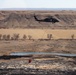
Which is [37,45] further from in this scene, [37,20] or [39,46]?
[37,20]

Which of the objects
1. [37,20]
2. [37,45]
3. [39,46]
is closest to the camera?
[39,46]

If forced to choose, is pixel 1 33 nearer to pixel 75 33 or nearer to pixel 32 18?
pixel 75 33

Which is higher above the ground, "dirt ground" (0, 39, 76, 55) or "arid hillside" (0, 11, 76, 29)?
"dirt ground" (0, 39, 76, 55)

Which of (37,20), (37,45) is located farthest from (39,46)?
(37,20)

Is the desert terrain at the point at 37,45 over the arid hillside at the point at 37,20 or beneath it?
over

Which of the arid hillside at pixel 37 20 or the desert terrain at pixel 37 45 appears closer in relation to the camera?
the desert terrain at pixel 37 45

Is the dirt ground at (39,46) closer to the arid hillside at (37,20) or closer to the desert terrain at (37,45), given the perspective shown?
the desert terrain at (37,45)

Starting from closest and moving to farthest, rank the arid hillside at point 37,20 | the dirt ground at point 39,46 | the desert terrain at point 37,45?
the desert terrain at point 37,45 < the dirt ground at point 39,46 < the arid hillside at point 37,20

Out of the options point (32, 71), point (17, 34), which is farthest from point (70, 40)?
point (32, 71)

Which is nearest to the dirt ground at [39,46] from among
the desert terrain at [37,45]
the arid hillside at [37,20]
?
the desert terrain at [37,45]

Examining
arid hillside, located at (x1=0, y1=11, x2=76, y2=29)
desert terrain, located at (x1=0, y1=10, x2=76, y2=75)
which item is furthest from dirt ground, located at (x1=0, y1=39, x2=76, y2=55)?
arid hillside, located at (x1=0, y1=11, x2=76, y2=29)

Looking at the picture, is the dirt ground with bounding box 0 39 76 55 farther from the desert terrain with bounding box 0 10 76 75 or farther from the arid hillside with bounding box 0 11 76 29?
the arid hillside with bounding box 0 11 76 29
